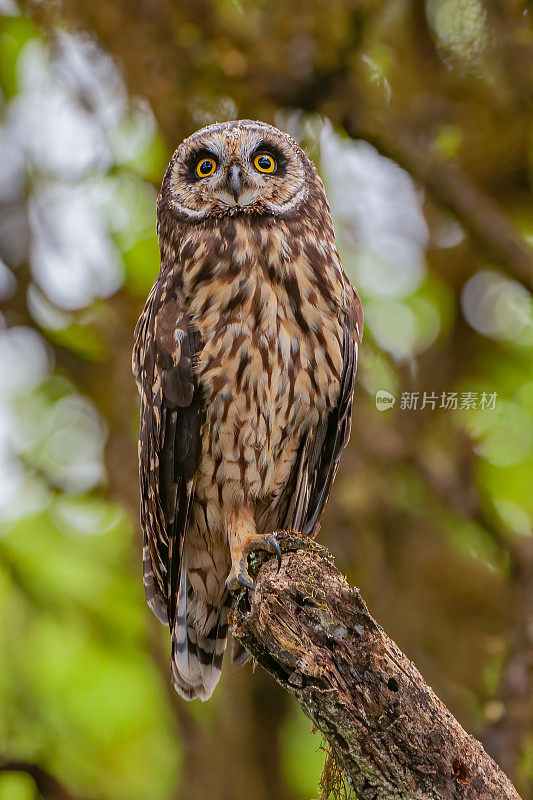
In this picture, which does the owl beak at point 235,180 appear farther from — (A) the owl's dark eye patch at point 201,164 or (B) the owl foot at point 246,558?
(B) the owl foot at point 246,558

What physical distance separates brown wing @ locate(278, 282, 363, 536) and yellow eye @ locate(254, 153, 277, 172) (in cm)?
53

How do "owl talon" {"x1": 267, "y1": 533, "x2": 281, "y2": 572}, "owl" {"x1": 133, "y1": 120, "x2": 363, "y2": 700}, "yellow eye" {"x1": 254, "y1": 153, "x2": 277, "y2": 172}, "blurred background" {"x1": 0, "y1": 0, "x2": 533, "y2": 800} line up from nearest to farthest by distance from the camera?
"owl talon" {"x1": 267, "y1": 533, "x2": 281, "y2": 572}
"owl" {"x1": 133, "y1": 120, "x2": 363, "y2": 700}
"yellow eye" {"x1": 254, "y1": 153, "x2": 277, "y2": 172}
"blurred background" {"x1": 0, "y1": 0, "x2": 533, "y2": 800}

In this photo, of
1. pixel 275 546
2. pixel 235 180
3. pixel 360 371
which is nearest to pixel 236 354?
pixel 235 180

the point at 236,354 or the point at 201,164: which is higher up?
the point at 201,164

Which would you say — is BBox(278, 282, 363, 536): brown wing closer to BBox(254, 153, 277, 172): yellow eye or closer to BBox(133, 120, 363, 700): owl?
BBox(133, 120, 363, 700): owl

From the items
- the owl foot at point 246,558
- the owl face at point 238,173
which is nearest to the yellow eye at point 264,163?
the owl face at point 238,173

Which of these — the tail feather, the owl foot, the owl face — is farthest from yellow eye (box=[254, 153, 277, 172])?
the tail feather

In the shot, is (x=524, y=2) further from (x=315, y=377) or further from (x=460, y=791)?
(x=460, y=791)

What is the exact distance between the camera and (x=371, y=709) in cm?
218

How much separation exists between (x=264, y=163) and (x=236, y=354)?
761mm

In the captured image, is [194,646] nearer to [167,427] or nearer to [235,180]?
[167,427]

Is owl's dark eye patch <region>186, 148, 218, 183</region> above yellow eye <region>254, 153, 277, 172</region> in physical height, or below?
below

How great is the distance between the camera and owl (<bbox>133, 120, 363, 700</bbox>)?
315 cm

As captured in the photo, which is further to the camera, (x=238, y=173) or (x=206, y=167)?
(x=206, y=167)
